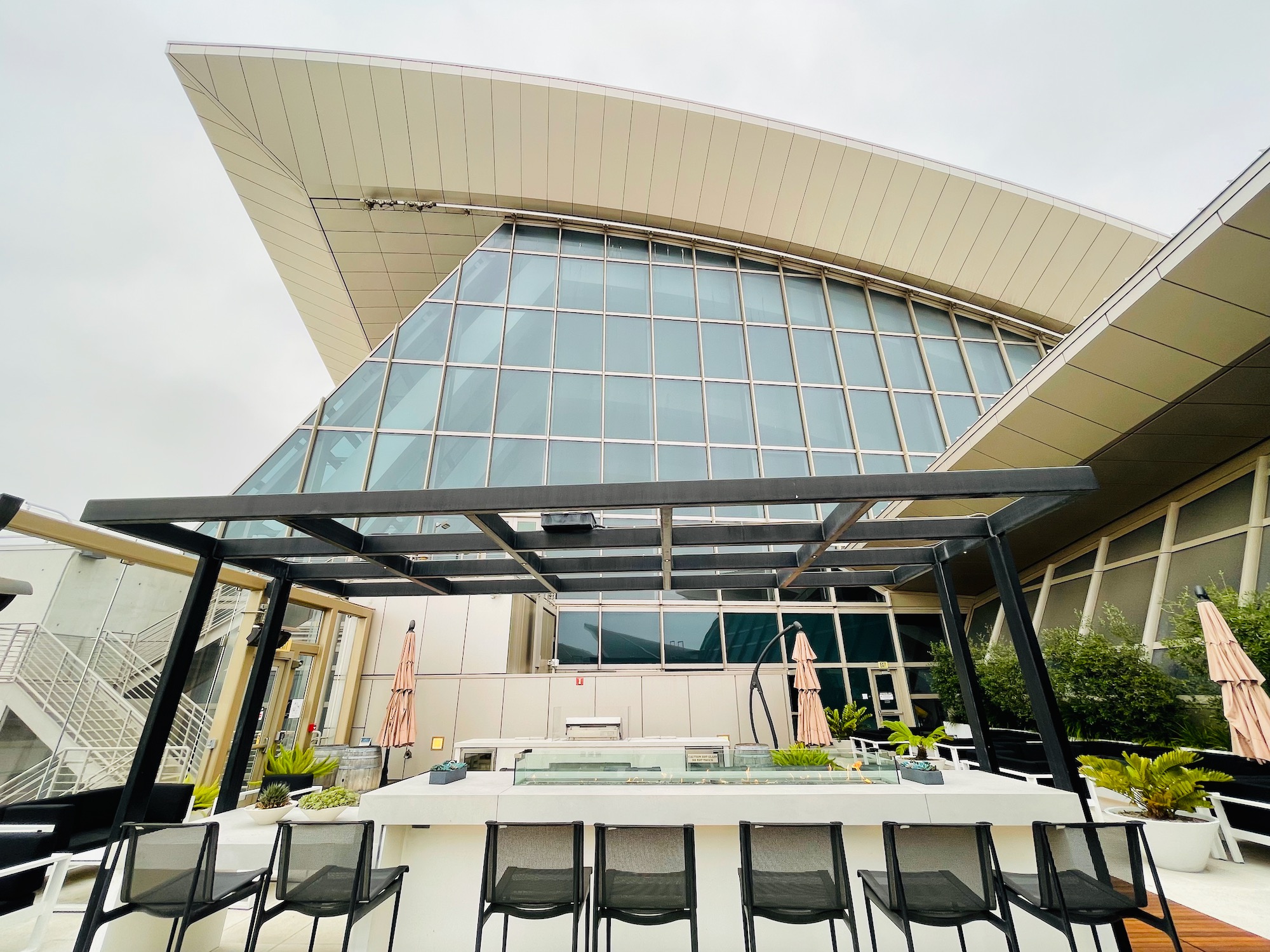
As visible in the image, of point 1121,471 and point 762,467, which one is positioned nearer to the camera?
point 1121,471

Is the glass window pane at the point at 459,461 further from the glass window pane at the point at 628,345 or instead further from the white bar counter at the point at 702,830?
the white bar counter at the point at 702,830


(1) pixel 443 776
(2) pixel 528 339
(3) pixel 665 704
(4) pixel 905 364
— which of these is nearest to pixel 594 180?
(2) pixel 528 339

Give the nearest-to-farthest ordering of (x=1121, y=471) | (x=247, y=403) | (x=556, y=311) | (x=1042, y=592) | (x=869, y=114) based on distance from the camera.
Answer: (x=1121, y=471) < (x=1042, y=592) < (x=556, y=311) < (x=869, y=114) < (x=247, y=403)

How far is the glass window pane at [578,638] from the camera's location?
11.9m

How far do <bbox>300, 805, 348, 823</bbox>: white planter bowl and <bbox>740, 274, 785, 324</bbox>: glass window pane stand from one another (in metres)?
13.7

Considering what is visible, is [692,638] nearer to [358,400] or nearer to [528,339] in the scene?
[528,339]

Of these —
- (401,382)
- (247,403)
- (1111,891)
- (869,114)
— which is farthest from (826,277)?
(247,403)

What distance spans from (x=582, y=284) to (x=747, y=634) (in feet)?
33.1

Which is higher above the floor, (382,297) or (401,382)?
(382,297)

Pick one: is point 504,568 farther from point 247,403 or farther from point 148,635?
point 247,403

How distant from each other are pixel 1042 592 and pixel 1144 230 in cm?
942

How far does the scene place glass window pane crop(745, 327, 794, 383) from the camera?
46.1 ft

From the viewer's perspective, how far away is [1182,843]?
16.7ft

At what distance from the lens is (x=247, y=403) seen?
2825 centimetres
